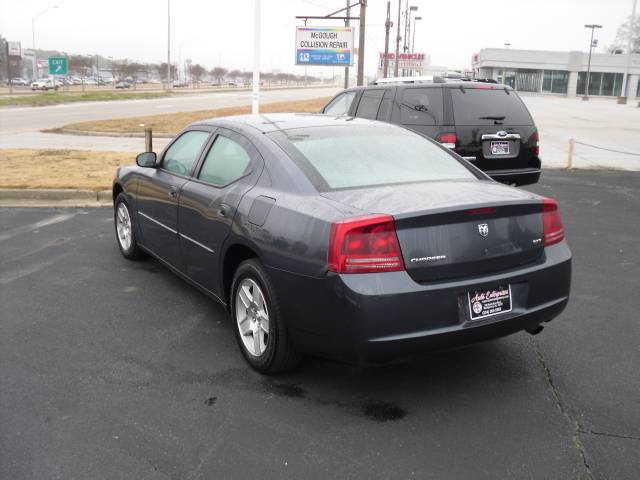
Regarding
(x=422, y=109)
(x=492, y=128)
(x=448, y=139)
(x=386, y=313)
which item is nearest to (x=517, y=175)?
(x=492, y=128)

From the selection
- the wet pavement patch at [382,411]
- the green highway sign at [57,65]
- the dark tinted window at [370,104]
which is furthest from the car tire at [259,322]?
the green highway sign at [57,65]

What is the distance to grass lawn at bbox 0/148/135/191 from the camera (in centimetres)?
1039

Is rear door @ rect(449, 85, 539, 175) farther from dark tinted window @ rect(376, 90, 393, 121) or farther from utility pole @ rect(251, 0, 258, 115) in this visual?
utility pole @ rect(251, 0, 258, 115)

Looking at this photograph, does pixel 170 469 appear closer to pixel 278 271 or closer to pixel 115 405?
pixel 115 405

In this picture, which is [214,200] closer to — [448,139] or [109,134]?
[448,139]

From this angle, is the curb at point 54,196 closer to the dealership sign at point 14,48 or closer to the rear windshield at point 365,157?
the rear windshield at point 365,157

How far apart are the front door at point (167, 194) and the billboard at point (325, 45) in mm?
21603

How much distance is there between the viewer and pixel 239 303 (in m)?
4.09

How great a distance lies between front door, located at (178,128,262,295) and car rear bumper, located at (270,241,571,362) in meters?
0.83

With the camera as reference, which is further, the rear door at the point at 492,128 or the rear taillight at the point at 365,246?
the rear door at the point at 492,128

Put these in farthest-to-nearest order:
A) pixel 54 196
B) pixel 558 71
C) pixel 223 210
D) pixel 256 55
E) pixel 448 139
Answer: pixel 558 71 < pixel 256 55 < pixel 54 196 < pixel 448 139 < pixel 223 210

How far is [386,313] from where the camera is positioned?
126 inches

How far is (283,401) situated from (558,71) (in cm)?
9092

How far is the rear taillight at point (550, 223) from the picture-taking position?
12.4ft
